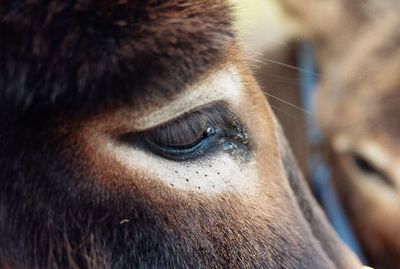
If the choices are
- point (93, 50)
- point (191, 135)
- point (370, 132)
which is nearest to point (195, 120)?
point (191, 135)

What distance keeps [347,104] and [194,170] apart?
1346mm

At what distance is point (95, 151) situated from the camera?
0.76 m

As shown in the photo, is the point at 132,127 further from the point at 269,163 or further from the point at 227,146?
the point at 269,163

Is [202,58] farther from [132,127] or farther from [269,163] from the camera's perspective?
[269,163]

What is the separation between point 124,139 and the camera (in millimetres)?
774

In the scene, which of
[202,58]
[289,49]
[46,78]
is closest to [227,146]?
[202,58]

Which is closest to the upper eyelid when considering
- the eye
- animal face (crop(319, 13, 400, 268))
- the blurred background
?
the eye

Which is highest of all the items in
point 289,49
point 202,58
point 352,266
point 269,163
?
point 202,58

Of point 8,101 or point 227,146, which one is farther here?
point 227,146

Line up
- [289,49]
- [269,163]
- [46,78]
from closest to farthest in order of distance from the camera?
[46,78] → [269,163] → [289,49]

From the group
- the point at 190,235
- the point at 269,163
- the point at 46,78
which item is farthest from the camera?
the point at 269,163

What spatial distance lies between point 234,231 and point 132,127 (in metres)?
0.20

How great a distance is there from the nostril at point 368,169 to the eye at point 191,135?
1.20 metres

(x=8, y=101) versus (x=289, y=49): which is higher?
(x=8, y=101)
